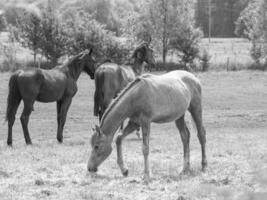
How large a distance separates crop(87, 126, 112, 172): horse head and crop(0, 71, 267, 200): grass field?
0.22 meters

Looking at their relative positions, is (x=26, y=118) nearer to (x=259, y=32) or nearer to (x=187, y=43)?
(x=187, y=43)

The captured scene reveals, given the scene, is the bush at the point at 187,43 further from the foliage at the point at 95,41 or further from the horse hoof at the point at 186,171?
the horse hoof at the point at 186,171

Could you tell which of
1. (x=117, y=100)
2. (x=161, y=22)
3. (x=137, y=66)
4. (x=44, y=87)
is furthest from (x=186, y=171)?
(x=161, y=22)

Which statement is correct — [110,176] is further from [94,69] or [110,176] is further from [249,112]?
[249,112]

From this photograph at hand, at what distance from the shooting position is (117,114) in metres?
8.85

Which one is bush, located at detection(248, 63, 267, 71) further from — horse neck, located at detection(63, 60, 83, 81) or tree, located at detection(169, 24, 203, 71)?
horse neck, located at detection(63, 60, 83, 81)

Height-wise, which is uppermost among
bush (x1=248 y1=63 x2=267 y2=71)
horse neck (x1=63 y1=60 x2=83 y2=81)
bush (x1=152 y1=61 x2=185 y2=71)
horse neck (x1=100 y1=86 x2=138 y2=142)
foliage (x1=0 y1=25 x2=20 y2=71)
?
horse neck (x1=100 y1=86 x2=138 y2=142)

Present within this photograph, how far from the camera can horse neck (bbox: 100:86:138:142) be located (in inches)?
348

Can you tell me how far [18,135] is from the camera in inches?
642

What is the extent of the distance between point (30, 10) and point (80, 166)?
718 centimetres

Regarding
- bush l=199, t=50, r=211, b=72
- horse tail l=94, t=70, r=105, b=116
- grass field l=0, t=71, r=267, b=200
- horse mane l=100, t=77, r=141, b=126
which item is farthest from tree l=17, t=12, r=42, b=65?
horse mane l=100, t=77, r=141, b=126

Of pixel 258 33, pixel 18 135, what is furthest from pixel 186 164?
pixel 258 33

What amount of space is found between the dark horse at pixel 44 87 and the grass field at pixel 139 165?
66 cm

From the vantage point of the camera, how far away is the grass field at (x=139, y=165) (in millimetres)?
7252
